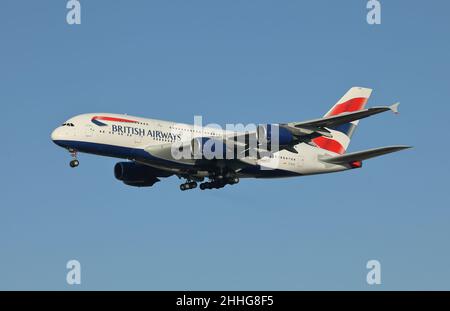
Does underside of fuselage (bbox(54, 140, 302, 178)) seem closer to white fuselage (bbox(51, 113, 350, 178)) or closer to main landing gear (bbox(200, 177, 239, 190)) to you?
white fuselage (bbox(51, 113, 350, 178))

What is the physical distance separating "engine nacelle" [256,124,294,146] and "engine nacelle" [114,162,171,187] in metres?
10.3

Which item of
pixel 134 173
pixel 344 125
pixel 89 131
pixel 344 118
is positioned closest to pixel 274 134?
pixel 344 118

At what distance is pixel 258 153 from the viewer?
6081cm

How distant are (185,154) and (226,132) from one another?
3594 millimetres

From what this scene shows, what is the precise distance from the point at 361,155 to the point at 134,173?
16.6 m

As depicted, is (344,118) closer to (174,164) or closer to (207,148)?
(207,148)

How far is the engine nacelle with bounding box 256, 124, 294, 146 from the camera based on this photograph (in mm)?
57594

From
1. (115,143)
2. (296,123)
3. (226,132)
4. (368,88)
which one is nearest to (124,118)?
(115,143)

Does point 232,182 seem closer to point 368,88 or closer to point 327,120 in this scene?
point 327,120

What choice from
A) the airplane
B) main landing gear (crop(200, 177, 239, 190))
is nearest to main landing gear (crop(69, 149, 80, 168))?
the airplane

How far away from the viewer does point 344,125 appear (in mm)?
68625

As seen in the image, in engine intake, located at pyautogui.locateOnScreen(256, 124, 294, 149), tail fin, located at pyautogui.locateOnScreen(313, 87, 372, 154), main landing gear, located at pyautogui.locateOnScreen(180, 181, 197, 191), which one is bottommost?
main landing gear, located at pyautogui.locateOnScreen(180, 181, 197, 191)

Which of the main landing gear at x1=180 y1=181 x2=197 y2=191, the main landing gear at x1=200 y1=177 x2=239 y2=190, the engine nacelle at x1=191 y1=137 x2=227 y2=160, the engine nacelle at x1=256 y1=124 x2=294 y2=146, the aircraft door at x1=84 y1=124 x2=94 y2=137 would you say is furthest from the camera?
the main landing gear at x1=180 y1=181 x2=197 y2=191

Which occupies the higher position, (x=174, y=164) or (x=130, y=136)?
(x=130, y=136)
